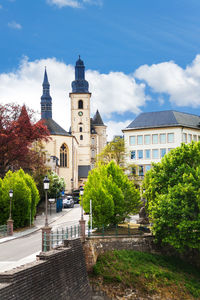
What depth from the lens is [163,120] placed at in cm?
7444

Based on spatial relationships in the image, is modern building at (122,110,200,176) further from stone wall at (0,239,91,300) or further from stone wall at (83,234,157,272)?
stone wall at (0,239,91,300)

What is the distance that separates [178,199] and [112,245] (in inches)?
234

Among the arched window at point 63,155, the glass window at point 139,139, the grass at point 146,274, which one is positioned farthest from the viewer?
the arched window at point 63,155

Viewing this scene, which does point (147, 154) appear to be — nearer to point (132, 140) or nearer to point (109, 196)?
point (132, 140)

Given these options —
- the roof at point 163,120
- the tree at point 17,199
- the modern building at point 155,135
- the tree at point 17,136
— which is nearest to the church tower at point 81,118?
the roof at point 163,120

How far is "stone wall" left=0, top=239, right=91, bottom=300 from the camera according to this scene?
15914mm

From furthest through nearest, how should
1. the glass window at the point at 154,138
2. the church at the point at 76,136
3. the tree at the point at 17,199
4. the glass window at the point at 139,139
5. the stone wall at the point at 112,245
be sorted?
the church at the point at 76,136 → the glass window at the point at 139,139 → the glass window at the point at 154,138 → the tree at the point at 17,199 → the stone wall at the point at 112,245

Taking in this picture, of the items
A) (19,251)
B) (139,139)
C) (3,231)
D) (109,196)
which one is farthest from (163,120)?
(19,251)

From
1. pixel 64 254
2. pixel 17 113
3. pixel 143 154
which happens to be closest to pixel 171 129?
pixel 143 154

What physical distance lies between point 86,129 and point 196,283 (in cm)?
9650

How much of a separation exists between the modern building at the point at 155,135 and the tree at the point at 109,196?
109ft

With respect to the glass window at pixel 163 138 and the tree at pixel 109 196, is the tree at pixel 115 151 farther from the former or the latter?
the tree at pixel 109 196

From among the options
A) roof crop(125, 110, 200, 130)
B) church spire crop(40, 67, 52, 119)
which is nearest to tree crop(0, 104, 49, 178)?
roof crop(125, 110, 200, 130)

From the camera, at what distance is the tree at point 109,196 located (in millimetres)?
34484
